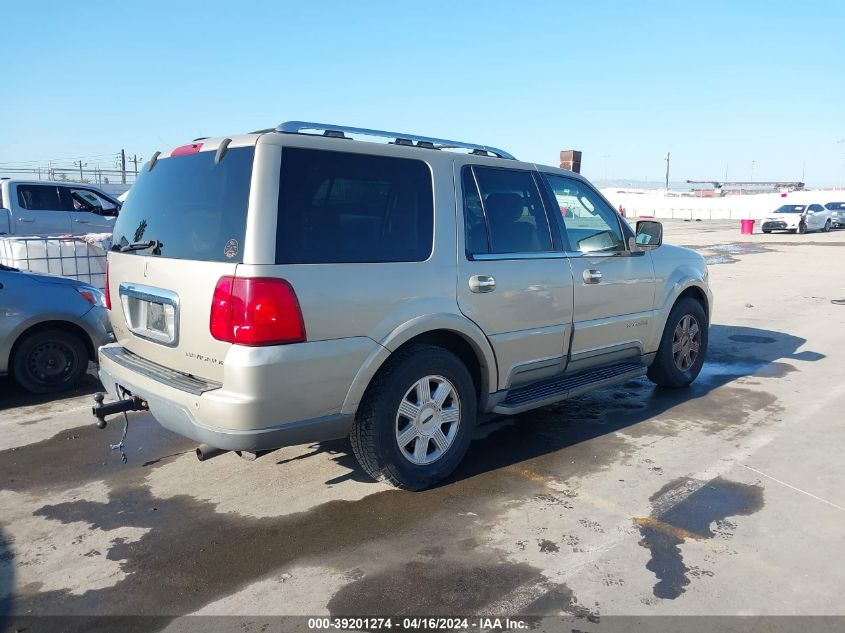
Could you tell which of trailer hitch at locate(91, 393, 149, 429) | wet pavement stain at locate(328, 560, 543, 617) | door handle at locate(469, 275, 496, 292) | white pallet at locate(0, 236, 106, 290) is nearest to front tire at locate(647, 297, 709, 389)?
door handle at locate(469, 275, 496, 292)

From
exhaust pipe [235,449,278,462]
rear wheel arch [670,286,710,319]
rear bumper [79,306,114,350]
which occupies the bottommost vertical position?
exhaust pipe [235,449,278,462]

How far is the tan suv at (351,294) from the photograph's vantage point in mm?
3357

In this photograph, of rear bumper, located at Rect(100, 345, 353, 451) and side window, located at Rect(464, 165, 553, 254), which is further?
side window, located at Rect(464, 165, 553, 254)

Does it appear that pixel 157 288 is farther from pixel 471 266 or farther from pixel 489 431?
pixel 489 431

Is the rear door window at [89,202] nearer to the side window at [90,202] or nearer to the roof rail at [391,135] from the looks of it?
the side window at [90,202]

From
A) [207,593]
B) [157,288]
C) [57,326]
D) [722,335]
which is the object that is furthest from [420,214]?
[722,335]

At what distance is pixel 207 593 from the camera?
10.0 ft

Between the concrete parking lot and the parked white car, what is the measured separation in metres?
29.4

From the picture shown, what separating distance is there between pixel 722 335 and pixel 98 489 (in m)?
7.60

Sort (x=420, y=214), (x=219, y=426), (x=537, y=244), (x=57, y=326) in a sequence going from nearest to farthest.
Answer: (x=219, y=426), (x=420, y=214), (x=537, y=244), (x=57, y=326)

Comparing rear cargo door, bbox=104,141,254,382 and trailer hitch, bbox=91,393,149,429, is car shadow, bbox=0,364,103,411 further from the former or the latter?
trailer hitch, bbox=91,393,149,429

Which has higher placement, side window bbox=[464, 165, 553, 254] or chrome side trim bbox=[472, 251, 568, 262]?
side window bbox=[464, 165, 553, 254]

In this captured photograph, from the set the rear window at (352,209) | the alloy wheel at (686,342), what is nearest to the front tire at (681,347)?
the alloy wheel at (686,342)

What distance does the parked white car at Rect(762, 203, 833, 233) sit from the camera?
31484 millimetres
